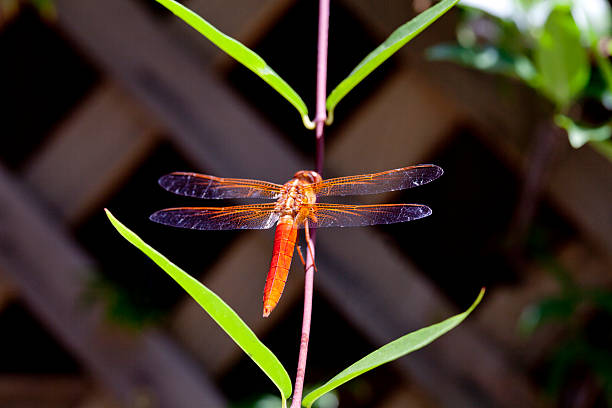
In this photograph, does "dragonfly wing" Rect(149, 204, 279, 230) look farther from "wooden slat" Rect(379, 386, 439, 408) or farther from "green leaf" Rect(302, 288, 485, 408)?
"wooden slat" Rect(379, 386, 439, 408)

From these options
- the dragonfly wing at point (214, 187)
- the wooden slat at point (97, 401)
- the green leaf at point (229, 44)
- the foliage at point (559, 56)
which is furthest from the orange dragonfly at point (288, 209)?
the wooden slat at point (97, 401)

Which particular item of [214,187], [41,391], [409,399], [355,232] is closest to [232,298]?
[355,232]

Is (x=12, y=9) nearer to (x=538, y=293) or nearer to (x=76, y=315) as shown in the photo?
(x=76, y=315)

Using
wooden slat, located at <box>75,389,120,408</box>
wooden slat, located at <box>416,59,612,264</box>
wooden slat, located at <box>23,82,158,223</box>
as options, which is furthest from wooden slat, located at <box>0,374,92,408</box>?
wooden slat, located at <box>416,59,612,264</box>

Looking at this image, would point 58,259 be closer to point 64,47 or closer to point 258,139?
point 258,139

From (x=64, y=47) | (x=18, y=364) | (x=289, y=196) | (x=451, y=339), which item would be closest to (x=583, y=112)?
(x=451, y=339)

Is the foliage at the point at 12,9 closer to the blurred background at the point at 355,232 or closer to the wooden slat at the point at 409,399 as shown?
the blurred background at the point at 355,232

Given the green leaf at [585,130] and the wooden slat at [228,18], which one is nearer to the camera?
the green leaf at [585,130]
